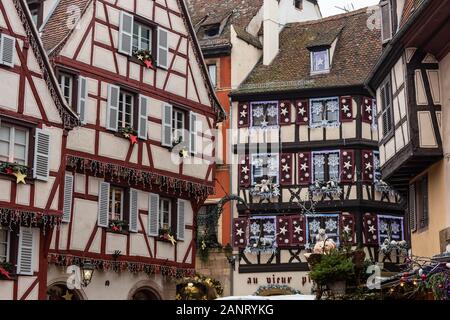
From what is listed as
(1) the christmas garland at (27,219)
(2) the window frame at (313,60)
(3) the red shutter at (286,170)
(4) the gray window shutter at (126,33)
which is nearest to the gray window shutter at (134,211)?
(1) the christmas garland at (27,219)

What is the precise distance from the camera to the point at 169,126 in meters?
26.7

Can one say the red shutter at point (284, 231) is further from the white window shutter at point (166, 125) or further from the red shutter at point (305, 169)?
the white window shutter at point (166, 125)

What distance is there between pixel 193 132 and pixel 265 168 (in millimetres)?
6921

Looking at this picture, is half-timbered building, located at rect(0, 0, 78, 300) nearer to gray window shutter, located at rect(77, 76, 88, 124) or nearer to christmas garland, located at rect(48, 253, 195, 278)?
christmas garland, located at rect(48, 253, 195, 278)

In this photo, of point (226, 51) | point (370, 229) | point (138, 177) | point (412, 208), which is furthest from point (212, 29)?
point (412, 208)

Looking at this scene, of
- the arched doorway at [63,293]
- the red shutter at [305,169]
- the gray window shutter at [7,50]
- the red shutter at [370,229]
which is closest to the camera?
the gray window shutter at [7,50]

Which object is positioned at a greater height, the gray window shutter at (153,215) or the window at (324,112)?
the window at (324,112)

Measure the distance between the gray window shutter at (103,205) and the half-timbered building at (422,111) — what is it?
7.60 meters

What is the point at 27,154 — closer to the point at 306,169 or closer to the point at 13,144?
the point at 13,144

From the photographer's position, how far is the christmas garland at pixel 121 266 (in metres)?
22.8

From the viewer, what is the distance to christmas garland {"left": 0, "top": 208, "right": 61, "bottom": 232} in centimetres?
2028
